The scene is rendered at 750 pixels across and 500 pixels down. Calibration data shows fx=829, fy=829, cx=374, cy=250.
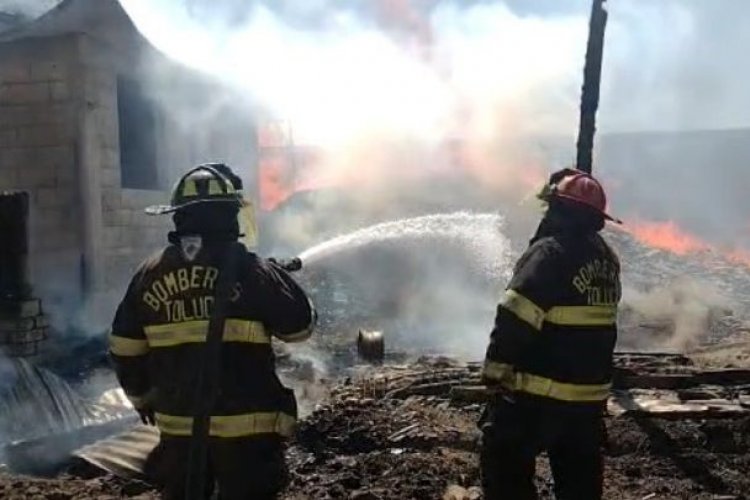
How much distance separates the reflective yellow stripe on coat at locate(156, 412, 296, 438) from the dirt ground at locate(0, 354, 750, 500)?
5.90 ft

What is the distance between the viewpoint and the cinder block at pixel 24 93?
34.3 ft

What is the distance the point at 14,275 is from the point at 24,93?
3497 millimetres

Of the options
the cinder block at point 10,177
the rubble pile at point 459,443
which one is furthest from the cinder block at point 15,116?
the rubble pile at point 459,443

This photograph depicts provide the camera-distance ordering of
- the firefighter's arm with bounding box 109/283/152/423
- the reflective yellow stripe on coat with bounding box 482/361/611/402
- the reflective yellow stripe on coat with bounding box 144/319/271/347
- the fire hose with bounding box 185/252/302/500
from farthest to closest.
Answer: the reflective yellow stripe on coat with bounding box 482/361/611/402, the firefighter's arm with bounding box 109/283/152/423, the reflective yellow stripe on coat with bounding box 144/319/271/347, the fire hose with bounding box 185/252/302/500

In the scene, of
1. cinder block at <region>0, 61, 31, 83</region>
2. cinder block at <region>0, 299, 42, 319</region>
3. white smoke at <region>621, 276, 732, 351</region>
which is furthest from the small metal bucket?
cinder block at <region>0, 61, 31, 83</region>

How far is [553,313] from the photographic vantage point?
12.4 ft

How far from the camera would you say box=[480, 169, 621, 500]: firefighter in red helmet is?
377 cm

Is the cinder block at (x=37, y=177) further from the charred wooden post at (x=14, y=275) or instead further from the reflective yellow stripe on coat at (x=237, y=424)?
the reflective yellow stripe on coat at (x=237, y=424)

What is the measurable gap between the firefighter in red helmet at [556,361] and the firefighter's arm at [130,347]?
154 centimetres

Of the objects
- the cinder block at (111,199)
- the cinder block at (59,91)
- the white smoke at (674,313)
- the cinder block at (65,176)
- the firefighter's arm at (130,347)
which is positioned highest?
the cinder block at (59,91)

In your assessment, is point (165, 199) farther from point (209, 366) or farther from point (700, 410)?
point (209, 366)

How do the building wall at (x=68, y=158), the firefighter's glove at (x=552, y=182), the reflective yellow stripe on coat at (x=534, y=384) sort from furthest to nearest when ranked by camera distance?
1. the building wall at (x=68, y=158)
2. the firefighter's glove at (x=552, y=182)
3. the reflective yellow stripe on coat at (x=534, y=384)

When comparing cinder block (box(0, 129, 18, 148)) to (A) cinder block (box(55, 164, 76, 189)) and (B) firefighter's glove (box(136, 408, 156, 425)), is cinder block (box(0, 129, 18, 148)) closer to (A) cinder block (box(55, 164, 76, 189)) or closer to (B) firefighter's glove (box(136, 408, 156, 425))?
(A) cinder block (box(55, 164, 76, 189))

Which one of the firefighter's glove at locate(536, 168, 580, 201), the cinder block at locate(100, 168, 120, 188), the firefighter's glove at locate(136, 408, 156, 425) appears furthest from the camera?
the cinder block at locate(100, 168, 120, 188)
